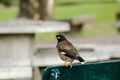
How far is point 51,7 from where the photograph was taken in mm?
20281

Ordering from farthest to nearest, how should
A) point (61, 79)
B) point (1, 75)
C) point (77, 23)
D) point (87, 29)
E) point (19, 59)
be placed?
1. point (87, 29)
2. point (77, 23)
3. point (19, 59)
4. point (1, 75)
5. point (61, 79)

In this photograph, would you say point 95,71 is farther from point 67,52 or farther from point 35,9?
point 35,9

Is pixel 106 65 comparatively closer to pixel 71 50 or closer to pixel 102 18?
pixel 71 50

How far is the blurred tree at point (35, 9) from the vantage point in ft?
58.4

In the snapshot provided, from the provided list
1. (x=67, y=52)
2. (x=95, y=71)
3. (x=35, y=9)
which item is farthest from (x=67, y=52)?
(x=35, y=9)

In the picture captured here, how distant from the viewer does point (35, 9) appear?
59.9ft

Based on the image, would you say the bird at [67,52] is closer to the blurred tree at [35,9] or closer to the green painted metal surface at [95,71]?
the green painted metal surface at [95,71]

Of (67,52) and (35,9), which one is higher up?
(35,9)

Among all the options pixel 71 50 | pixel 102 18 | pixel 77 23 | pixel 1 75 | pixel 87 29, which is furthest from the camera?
pixel 102 18

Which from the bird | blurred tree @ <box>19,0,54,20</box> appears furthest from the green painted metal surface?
blurred tree @ <box>19,0,54,20</box>

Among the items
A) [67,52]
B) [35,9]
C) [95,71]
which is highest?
[35,9]

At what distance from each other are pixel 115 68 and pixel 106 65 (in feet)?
0.27

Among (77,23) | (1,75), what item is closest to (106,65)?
(1,75)

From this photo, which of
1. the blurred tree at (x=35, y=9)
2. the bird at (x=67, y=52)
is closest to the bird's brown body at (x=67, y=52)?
the bird at (x=67, y=52)
